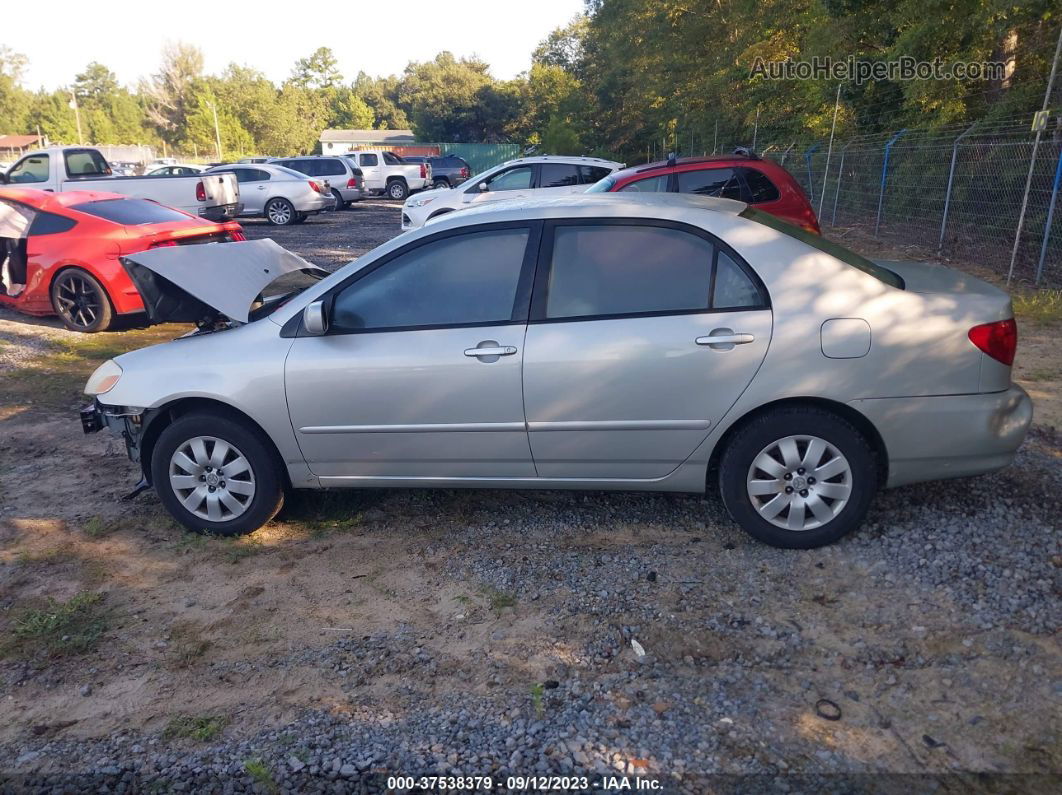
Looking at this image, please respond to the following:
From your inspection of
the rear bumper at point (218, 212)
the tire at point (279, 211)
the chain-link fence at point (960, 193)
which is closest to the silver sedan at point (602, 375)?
the chain-link fence at point (960, 193)

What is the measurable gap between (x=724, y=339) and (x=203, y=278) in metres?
3.02

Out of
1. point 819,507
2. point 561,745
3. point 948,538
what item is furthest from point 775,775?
point 948,538

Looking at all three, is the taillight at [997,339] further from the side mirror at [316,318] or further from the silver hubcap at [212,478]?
the silver hubcap at [212,478]

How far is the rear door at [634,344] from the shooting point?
3.89m

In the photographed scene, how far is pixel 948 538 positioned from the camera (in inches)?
159

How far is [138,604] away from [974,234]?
1292 centimetres

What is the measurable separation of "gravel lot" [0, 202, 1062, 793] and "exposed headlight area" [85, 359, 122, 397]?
80cm

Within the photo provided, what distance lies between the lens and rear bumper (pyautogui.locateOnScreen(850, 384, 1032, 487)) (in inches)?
151

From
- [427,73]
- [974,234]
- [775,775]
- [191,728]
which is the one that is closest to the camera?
[775,775]

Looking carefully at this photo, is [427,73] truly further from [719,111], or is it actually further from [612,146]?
[719,111]

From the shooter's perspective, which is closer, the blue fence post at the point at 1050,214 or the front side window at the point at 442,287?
the front side window at the point at 442,287

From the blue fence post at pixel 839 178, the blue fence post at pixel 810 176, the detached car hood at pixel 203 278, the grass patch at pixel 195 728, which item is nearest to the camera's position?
the grass patch at pixel 195 728

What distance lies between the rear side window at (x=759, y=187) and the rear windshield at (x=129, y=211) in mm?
6885

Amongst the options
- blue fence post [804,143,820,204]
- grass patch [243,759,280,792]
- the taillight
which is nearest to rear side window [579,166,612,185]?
blue fence post [804,143,820,204]
